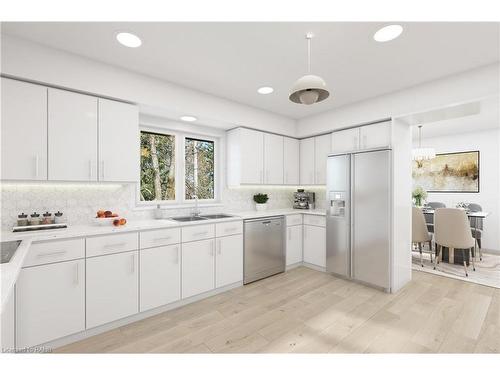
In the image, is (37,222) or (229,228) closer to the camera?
(37,222)

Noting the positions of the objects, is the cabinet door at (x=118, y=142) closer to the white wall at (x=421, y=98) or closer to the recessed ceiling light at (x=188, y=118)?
the recessed ceiling light at (x=188, y=118)

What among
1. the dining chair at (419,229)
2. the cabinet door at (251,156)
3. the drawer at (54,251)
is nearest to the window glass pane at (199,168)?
the cabinet door at (251,156)

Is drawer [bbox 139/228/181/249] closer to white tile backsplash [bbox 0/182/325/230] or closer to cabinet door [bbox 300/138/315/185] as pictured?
white tile backsplash [bbox 0/182/325/230]

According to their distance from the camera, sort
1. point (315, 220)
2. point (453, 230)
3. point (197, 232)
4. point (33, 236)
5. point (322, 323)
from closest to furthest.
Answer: point (33, 236)
point (322, 323)
point (197, 232)
point (453, 230)
point (315, 220)

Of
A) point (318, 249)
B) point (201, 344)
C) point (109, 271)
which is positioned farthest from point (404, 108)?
point (109, 271)

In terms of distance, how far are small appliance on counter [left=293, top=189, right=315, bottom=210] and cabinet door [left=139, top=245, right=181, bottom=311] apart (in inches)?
100

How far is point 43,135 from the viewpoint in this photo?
2195mm

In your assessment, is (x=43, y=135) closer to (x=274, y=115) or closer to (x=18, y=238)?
(x=18, y=238)

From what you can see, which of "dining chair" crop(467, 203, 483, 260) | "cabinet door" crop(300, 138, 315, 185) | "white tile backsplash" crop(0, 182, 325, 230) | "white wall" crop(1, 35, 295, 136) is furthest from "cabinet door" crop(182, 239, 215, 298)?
"dining chair" crop(467, 203, 483, 260)

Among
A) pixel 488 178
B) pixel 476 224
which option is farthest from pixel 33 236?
pixel 488 178

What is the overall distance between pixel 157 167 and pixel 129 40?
164cm

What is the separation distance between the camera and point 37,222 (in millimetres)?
2289

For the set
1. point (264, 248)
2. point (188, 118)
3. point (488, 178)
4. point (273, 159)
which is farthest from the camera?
point (488, 178)

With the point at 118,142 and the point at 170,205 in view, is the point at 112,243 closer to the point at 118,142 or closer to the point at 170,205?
the point at 118,142
